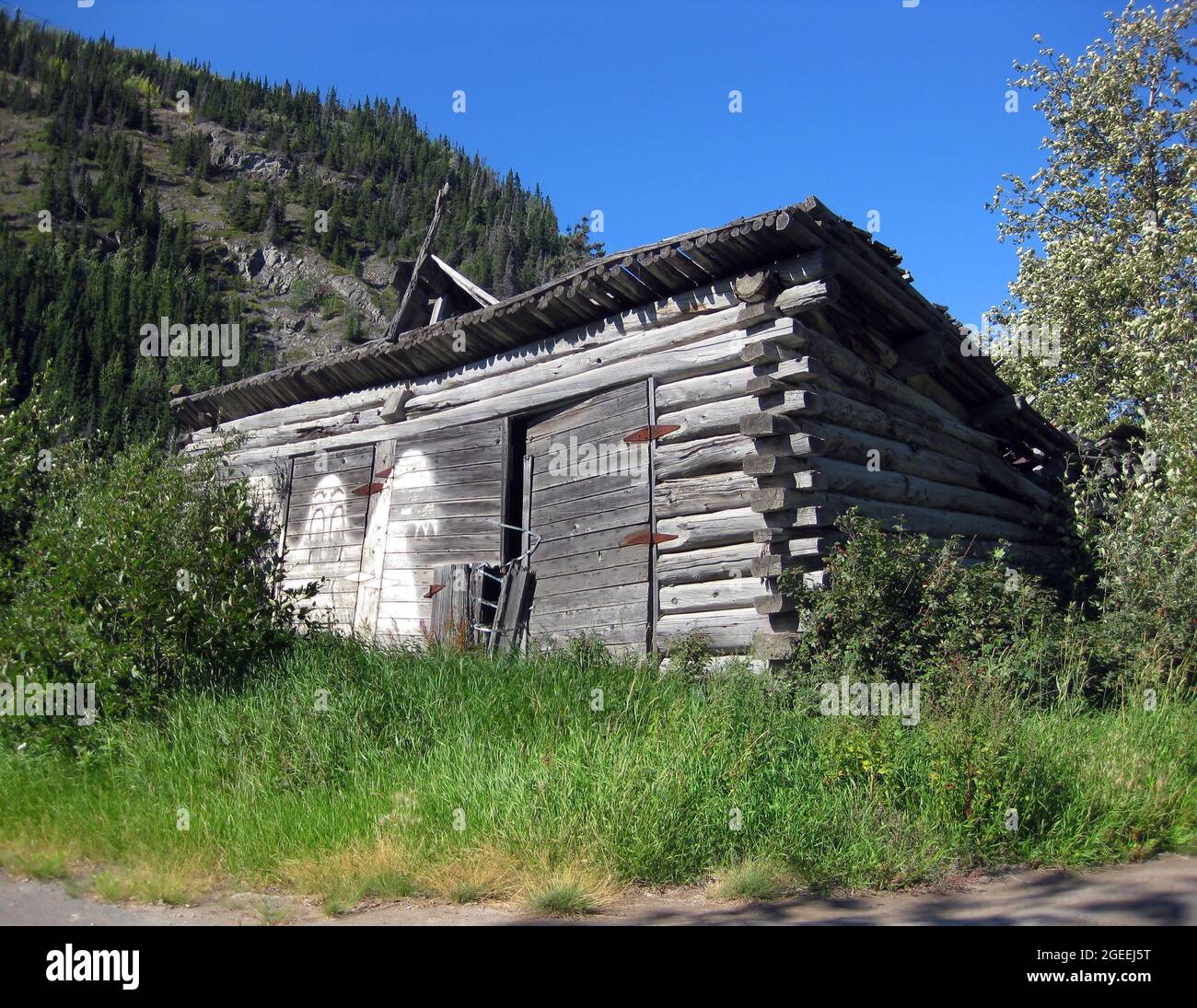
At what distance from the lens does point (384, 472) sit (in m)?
11.4

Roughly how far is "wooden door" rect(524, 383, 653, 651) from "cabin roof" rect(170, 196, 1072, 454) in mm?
984

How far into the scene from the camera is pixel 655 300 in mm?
8820

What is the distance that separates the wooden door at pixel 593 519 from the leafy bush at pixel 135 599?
8.86 feet

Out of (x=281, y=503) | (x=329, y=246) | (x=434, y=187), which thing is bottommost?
(x=281, y=503)

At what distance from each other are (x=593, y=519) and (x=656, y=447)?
102 centimetres

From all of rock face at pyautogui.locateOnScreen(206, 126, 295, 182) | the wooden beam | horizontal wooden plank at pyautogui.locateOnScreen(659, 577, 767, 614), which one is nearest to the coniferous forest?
rock face at pyautogui.locateOnScreen(206, 126, 295, 182)

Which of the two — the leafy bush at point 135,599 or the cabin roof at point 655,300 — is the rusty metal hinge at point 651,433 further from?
the leafy bush at point 135,599

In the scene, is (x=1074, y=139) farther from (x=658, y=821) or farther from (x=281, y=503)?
(x=658, y=821)

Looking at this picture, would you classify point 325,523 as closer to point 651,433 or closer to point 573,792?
point 651,433

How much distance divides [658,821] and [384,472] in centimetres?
754

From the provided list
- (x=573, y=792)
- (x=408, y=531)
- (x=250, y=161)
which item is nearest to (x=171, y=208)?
(x=250, y=161)

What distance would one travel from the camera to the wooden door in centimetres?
843
